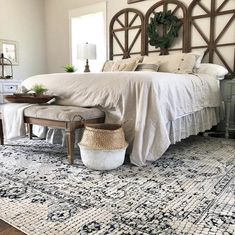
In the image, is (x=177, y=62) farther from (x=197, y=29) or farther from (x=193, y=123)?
(x=193, y=123)

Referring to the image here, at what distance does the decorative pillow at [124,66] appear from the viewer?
3806mm

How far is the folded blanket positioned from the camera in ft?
8.75

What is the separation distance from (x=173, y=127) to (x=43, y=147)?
140cm

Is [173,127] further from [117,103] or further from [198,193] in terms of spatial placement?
[198,193]

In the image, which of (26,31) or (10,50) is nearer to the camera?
(10,50)

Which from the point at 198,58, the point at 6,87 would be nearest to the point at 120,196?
the point at 198,58

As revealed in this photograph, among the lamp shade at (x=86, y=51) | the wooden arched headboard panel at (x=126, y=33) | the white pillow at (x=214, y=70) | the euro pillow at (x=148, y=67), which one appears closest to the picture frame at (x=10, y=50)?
the lamp shade at (x=86, y=51)

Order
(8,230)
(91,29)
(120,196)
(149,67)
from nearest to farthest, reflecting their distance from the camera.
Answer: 1. (8,230)
2. (120,196)
3. (149,67)
4. (91,29)

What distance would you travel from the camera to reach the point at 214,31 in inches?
147

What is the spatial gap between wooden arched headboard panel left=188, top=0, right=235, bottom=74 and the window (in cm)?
179

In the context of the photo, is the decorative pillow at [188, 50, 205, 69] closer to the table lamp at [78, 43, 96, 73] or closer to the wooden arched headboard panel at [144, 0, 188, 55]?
the wooden arched headboard panel at [144, 0, 188, 55]

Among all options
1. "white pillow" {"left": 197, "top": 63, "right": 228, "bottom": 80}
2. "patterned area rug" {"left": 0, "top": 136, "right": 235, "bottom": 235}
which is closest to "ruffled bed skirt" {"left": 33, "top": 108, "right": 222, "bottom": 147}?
"patterned area rug" {"left": 0, "top": 136, "right": 235, "bottom": 235}

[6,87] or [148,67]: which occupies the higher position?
[148,67]

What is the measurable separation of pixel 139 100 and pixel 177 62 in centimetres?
153
